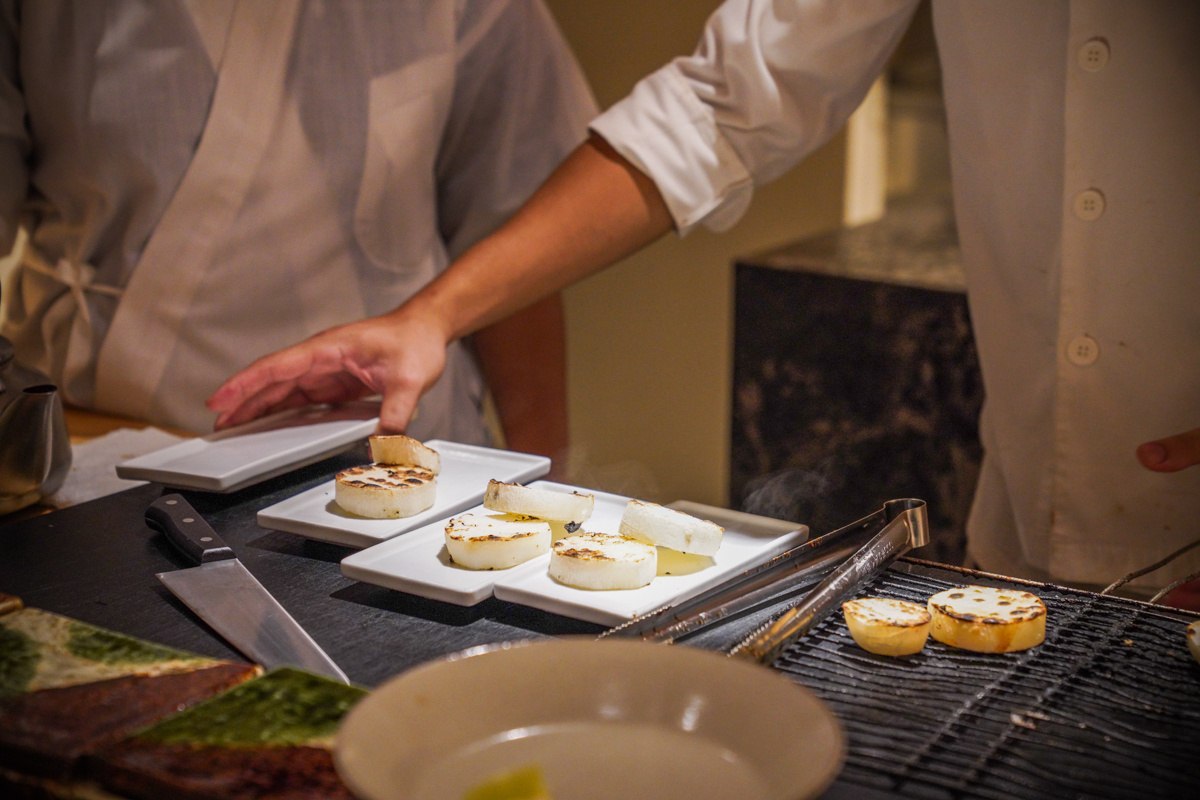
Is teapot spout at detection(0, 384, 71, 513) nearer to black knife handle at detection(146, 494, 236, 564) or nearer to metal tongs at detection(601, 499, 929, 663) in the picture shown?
black knife handle at detection(146, 494, 236, 564)

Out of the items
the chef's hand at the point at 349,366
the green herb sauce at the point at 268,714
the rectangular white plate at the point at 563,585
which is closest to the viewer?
the green herb sauce at the point at 268,714

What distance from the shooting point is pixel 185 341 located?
2002mm

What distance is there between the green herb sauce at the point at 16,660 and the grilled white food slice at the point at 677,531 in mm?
536

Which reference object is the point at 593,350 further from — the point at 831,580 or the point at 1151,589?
the point at 831,580

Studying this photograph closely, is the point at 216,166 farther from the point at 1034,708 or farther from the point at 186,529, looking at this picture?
the point at 1034,708

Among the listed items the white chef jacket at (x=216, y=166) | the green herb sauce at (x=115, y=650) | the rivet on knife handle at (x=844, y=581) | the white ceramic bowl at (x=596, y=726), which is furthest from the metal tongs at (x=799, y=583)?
the white chef jacket at (x=216, y=166)

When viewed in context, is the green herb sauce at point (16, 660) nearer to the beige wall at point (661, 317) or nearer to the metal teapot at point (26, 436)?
the metal teapot at point (26, 436)

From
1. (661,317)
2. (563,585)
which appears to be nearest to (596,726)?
(563,585)

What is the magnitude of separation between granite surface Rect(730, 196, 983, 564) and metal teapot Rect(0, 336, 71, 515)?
5.09 ft

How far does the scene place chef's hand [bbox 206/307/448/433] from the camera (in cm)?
153

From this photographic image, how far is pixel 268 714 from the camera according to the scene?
2.43ft

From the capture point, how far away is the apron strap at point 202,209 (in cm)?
190

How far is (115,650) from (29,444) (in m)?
0.48

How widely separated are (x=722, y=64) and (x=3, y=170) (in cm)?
127
